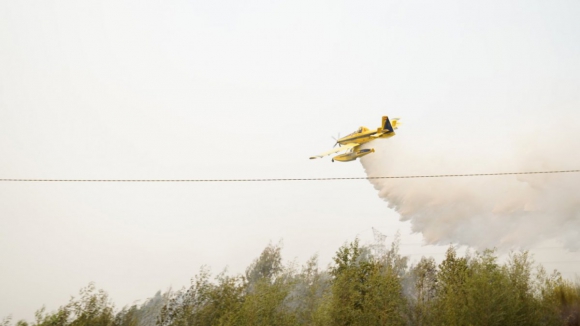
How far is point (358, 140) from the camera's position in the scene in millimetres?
48250

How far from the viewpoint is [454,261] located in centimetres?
5038

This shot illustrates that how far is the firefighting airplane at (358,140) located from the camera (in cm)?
4562

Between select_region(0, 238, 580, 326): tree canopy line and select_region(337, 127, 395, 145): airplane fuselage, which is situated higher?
select_region(337, 127, 395, 145): airplane fuselage

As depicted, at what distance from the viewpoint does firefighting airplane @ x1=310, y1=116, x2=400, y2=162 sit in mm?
45625

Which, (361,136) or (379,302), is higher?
(361,136)

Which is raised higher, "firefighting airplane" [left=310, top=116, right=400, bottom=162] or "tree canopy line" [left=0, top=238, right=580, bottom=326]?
"firefighting airplane" [left=310, top=116, right=400, bottom=162]

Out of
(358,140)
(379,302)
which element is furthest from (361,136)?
(379,302)

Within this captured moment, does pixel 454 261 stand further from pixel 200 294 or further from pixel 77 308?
pixel 77 308

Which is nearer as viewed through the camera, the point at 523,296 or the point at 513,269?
the point at 523,296

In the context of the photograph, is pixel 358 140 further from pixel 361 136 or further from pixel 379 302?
pixel 379 302

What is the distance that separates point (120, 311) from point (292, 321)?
2418 centimetres

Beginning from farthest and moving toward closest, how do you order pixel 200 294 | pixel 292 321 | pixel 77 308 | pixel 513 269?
pixel 200 294, pixel 513 269, pixel 77 308, pixel 292 321

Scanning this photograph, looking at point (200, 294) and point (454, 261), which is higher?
point (454, 261)

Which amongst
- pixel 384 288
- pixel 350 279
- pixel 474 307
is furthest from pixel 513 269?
pixel 350 279
